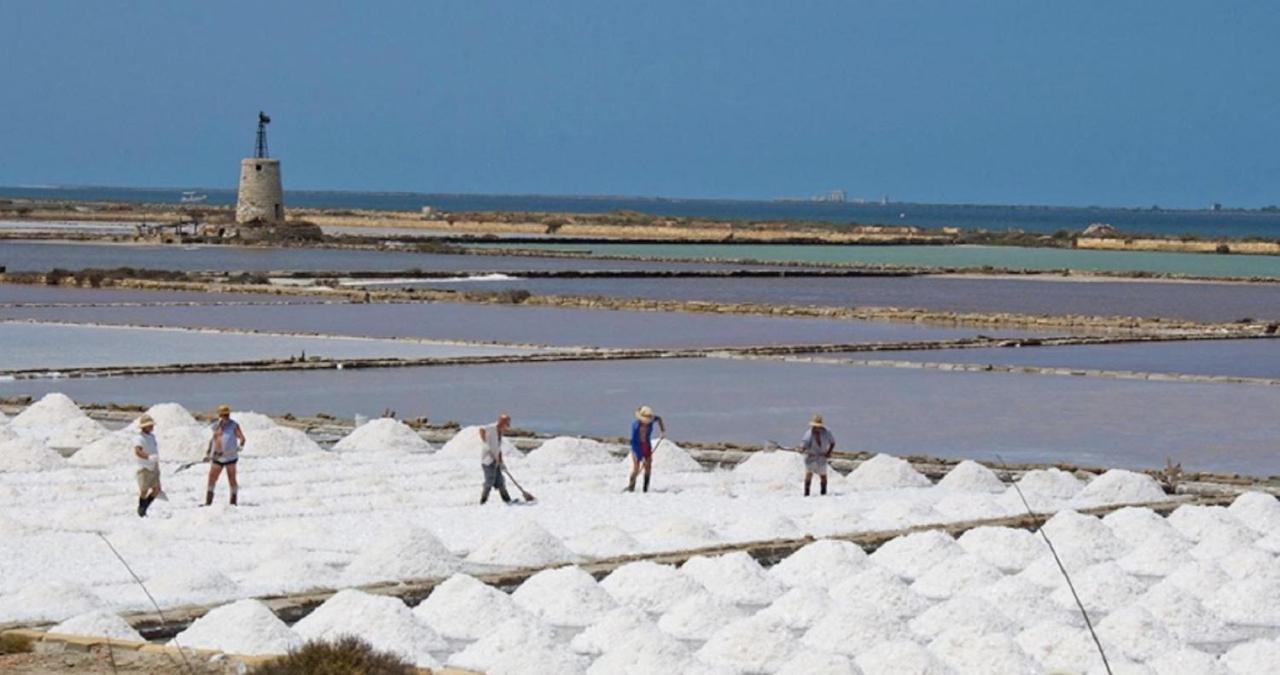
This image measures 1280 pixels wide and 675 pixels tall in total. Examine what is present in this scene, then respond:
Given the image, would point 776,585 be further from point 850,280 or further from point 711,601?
point 850,280

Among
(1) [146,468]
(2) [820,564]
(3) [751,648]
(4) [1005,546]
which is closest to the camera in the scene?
(3) [751,648]

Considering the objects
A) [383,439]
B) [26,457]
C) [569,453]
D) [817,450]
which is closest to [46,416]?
[26,457]

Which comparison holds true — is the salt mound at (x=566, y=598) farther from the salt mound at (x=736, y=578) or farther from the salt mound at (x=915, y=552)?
the salt mound at (x=915, y=552)

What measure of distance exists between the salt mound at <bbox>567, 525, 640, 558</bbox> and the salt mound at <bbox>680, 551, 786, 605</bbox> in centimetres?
97

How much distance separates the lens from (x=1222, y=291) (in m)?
58.5

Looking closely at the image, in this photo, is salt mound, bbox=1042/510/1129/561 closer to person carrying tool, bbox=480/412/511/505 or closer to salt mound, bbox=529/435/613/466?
person carrying tool, bbox=480/412/511/505

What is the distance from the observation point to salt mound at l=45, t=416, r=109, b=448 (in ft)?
64.7

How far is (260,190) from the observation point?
74.9 metres

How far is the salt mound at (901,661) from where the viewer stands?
35.3 feet

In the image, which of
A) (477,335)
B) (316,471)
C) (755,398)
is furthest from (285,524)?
(477,335)

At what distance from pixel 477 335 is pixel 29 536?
Answer: 21.5m

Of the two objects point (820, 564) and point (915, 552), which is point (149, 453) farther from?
point (915, 552)

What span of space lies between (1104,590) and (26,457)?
9273mm

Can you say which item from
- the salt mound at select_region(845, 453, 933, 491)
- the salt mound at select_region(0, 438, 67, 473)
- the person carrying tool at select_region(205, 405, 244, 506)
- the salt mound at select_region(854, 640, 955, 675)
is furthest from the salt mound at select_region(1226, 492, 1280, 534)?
the salt mound at select_region(0, 438, 67, 473)
